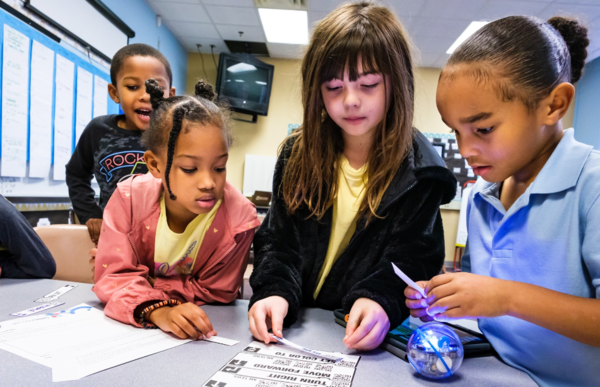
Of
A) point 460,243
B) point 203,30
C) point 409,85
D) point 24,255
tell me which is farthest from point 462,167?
point 24,255

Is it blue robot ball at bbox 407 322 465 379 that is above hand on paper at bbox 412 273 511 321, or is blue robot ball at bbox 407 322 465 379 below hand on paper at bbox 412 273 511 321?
below

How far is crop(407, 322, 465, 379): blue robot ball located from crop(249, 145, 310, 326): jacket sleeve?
0.31 metres

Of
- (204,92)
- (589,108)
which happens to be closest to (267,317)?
(204,92)

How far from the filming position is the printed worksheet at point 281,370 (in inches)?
24.0

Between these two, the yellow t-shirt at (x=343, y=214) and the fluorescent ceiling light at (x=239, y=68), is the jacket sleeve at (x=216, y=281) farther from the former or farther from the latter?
the fluorescent ceiling light at (x=239, y=68)

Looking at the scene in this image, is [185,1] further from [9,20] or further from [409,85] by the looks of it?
[409,85]

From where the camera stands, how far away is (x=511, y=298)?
66 cm

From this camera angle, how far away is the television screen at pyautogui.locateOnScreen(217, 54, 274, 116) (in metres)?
5.17

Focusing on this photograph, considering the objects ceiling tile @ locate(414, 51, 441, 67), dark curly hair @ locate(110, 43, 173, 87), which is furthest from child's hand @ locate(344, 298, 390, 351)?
ceiling tile @ locate(414, 51, 441, 67)

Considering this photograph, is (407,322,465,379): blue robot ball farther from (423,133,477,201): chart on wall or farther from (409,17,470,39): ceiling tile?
(423,133,477,201): chart on wall

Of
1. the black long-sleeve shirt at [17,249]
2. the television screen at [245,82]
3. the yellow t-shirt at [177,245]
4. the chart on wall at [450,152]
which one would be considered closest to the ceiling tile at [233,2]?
the television screen at [245,82]

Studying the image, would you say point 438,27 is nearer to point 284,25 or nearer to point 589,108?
point 284,25

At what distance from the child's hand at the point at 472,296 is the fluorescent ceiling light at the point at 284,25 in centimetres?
420

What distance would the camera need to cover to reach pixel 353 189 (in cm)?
110
